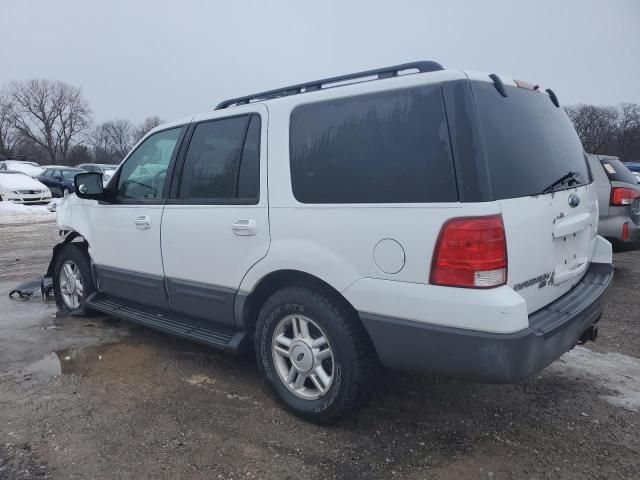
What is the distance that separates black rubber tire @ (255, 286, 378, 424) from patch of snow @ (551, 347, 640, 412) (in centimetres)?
179

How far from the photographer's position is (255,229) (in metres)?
3.16

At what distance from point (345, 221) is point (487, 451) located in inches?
58.8

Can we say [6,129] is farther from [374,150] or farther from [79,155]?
[374,150]

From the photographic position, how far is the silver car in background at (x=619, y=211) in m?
6.14

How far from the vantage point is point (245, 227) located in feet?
10.5

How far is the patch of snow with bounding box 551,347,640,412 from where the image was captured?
3.37 metres

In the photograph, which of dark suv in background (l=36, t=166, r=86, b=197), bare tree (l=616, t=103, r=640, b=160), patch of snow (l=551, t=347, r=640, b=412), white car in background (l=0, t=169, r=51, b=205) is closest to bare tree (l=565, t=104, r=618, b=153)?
bare tree (l=616, t=103, r=640, b=160)

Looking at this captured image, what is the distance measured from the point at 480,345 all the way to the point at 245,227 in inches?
63.3

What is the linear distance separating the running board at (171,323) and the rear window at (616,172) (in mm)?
5438

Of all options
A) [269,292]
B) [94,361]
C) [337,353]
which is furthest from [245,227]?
[94,361]

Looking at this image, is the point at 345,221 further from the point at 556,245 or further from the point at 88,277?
the point at 88,277

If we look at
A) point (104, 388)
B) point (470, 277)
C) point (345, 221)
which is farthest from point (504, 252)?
point (104, 388)

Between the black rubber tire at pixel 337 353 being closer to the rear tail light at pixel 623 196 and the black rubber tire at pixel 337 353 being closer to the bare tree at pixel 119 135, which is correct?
the rear tail light at pixel 623 196

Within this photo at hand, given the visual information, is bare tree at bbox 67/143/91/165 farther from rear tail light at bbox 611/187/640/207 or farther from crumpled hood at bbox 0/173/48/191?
rear tail light at bbox 611/187/640/207
